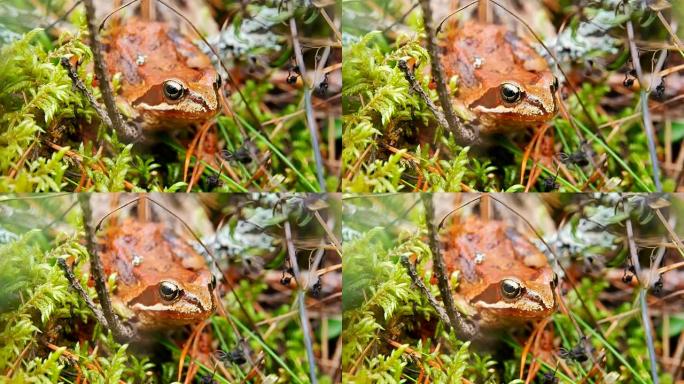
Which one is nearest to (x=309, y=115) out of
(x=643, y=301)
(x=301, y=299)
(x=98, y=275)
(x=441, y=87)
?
(x=441, y=87)

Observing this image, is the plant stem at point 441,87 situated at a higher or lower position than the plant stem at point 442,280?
higher

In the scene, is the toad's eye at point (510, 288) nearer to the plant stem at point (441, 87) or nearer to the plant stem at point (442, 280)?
the plant stem at point (442, 280)

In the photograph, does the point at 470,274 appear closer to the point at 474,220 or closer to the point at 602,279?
the point at 474,220

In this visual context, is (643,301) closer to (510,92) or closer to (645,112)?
(645,112)

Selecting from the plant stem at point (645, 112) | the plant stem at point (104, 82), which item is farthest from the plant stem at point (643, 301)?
the plant stem at point (104, 82)

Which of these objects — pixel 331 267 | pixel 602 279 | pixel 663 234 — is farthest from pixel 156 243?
Answer: pixel 663 234

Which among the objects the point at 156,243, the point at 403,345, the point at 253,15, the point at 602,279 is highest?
the point at 253,15
